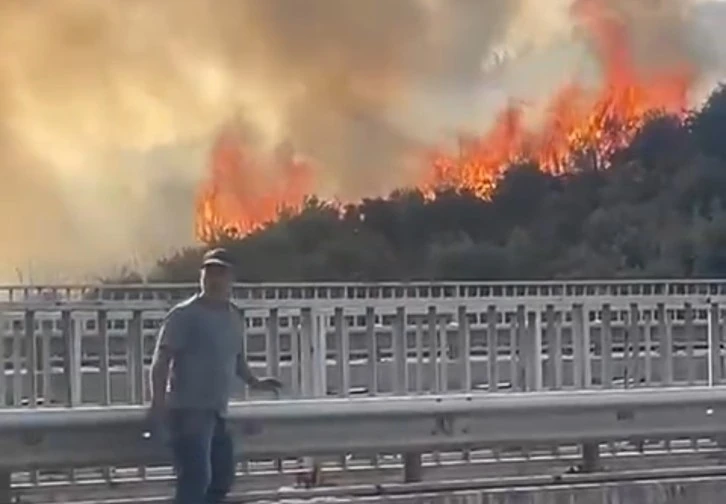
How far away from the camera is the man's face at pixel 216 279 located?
7707mm

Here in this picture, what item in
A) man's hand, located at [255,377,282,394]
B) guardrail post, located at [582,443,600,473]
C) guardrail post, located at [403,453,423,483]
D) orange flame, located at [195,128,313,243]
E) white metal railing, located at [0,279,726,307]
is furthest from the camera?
orange flame, located at [195,128,313,243]

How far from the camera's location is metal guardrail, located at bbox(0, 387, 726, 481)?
750 cm

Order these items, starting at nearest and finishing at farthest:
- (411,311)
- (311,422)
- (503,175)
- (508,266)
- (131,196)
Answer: (311,422), (411,311), (131,196), (508,266), (503,175)

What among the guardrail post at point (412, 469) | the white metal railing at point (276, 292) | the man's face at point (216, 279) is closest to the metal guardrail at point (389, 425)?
the guardrail post at point (412, 469)

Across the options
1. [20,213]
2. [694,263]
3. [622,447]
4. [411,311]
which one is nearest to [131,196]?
[20,213]

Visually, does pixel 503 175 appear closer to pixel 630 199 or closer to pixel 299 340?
pixel 630 199

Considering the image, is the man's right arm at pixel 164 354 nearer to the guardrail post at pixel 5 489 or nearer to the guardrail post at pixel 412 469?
the guardrail post at pixel 5 489

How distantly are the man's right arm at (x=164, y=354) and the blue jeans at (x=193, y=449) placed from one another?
111 millimetres

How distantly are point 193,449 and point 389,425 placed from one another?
1131 mm

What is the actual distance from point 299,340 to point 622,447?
2.70 meters

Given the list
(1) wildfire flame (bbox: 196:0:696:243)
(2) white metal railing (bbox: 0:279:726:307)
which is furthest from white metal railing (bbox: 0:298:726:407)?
(1) wildfire flame (bbox: 196:0:696:243)

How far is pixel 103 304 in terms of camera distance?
1146 cm

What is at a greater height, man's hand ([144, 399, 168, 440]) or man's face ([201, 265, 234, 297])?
man's face ([201, 265, 234, 297])

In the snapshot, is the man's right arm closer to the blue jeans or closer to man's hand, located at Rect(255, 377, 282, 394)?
the blue jeans
